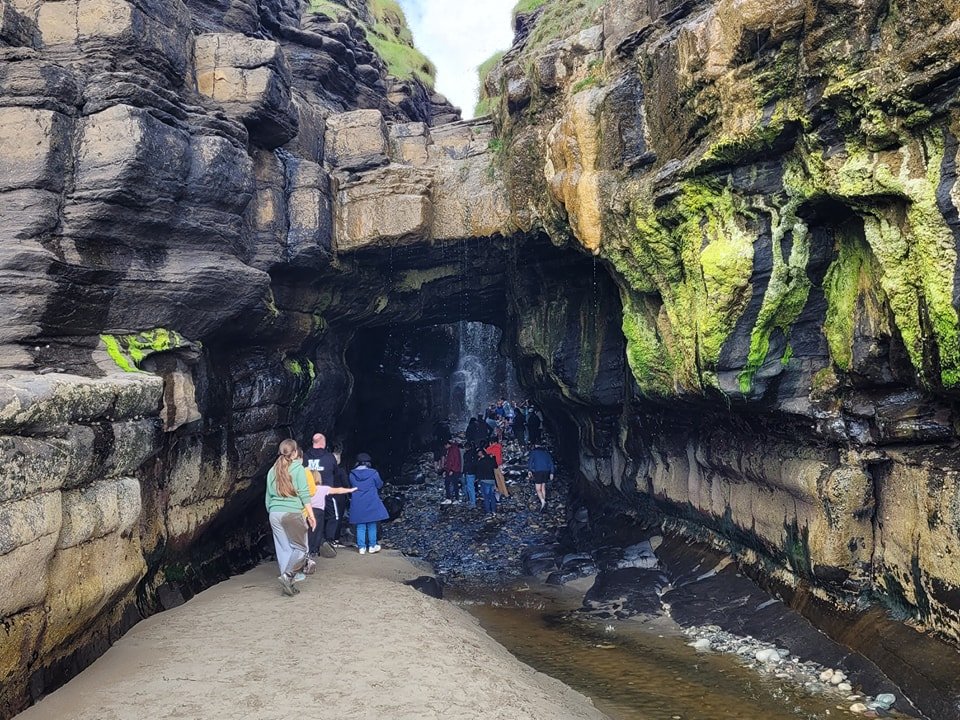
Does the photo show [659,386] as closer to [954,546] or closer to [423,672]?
[954,546]

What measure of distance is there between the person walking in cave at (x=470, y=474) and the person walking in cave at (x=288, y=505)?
346 inches

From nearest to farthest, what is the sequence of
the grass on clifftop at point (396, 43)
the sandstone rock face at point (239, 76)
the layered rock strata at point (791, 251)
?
1. the layered rock strata at point (791, 251)
2. the sandstone rock face at point (239, 76)
3. the grass on clifftop at point (396, 43)

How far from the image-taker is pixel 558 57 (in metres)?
13.0

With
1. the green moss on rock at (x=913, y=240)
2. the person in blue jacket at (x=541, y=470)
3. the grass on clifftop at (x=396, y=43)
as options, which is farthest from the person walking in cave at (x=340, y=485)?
the grass on clifftop at (x=396, y=43)

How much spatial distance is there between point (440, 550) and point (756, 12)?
12.1 meters

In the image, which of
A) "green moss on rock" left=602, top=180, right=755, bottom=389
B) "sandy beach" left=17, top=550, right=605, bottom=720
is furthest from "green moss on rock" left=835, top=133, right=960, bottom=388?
"sandy beach" left=17, top=550, right=605, bottom=720

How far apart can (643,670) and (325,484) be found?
5882 mm

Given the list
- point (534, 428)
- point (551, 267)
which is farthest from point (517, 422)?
point (551, 267)

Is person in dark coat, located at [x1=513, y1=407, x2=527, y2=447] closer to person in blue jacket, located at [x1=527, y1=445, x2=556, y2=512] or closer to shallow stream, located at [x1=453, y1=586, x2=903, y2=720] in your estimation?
person in blue jacket, located at [x1=527, y1=445, x2=556, y2=512]

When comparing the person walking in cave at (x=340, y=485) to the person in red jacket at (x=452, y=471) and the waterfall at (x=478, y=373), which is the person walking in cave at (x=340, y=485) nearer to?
the person in red jacket at (x=452, y=471)

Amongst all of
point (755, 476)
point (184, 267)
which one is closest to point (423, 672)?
point (755, 476)

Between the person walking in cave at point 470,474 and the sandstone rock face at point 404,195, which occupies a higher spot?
the sandstone rock face at point 404,195

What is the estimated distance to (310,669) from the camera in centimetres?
683

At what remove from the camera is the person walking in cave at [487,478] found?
1761cm
